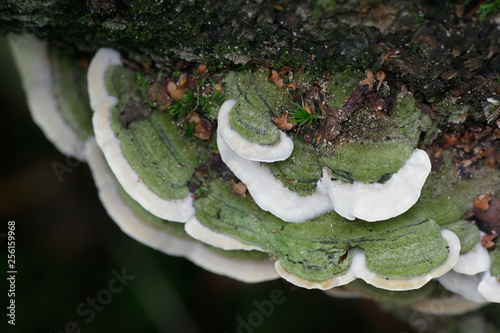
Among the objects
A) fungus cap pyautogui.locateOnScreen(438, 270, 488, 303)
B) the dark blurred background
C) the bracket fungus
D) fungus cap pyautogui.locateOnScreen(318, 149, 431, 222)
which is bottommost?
the dark blurred background

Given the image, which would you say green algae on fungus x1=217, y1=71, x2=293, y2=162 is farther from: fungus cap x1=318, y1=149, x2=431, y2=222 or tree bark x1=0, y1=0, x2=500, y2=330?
fungus cap x1=318, y1=149, x2=431, y2=222

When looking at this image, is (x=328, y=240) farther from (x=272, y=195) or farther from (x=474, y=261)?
(x=474, y=261)

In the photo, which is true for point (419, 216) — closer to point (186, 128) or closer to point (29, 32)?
point (186, 128)

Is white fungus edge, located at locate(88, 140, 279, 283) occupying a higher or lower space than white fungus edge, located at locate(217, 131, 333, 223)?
lower

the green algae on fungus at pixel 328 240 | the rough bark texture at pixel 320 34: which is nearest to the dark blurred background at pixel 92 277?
the green algae on fungus at pixel 328 240

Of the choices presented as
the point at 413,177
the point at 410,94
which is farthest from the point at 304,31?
the point at 413,177

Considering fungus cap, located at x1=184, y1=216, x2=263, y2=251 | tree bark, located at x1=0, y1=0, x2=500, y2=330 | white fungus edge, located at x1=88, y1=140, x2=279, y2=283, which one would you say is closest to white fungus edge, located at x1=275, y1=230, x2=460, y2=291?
fungus cap, located at x1=184, y1=216, x2=263, y2=251

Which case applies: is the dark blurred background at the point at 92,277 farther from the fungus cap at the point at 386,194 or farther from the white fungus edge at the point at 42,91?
the fungus cap at the point at 386,194

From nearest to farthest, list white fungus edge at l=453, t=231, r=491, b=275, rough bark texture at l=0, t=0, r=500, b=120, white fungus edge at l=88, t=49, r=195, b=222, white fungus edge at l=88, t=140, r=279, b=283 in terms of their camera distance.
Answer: rough bark texture at l=0, t=0, r=500, b=120, white fungus edge at l=453, t=231, r=491, b=275, white fungus edge at l=88, t=49, r=195, b=222, white fungus edge at l=88, t=140, r=279, b=283
